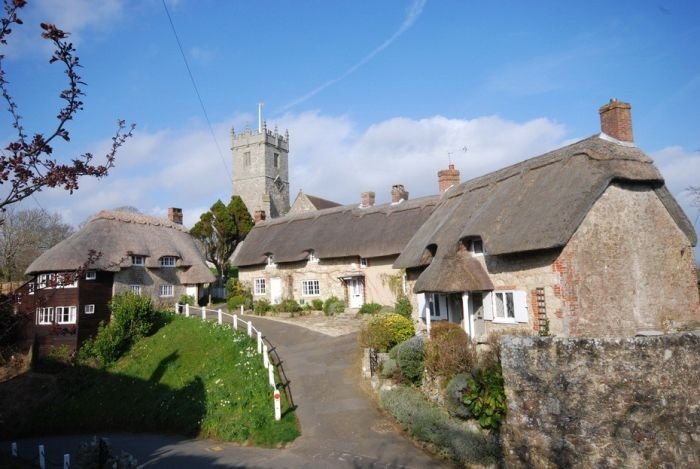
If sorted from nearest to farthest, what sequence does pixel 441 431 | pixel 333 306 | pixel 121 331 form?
1. pixel 441 431
2. pixel 121 331
3. pixel 333 306

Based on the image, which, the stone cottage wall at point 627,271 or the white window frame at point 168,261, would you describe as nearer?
the stone cottage wall at point 627,271

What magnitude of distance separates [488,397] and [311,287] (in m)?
20.7

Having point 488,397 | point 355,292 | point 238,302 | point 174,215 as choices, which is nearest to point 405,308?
point 355,292

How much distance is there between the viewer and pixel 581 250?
45.8 feet

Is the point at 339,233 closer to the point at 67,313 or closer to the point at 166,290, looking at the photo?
the point at 166,290

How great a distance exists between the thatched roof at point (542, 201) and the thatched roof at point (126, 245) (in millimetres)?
18988

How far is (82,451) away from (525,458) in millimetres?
9469

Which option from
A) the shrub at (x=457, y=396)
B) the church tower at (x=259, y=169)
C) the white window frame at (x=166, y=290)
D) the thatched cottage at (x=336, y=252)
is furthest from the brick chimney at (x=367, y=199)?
the church tower at (x=259, y=169)

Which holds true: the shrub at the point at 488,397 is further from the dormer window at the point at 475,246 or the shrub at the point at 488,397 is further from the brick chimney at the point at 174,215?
the brick chimney at the point at 174,215

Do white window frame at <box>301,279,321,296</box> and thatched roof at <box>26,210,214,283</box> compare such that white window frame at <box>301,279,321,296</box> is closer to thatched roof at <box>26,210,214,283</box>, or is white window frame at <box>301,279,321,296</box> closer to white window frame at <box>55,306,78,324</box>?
thatched roof at <box>26,210,214,283</box>

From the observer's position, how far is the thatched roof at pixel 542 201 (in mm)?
13961

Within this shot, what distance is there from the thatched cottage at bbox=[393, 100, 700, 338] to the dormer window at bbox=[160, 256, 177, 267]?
21.0m

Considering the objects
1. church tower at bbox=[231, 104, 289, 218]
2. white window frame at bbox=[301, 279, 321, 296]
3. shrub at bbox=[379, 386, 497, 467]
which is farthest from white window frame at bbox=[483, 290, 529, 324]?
church tower at bbox=[231, 104, 289, 218]

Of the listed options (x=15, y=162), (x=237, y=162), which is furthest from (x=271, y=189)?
(x=15, y=162)
